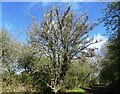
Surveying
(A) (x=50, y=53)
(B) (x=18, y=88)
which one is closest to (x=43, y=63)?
(A) (x=50, y=53)

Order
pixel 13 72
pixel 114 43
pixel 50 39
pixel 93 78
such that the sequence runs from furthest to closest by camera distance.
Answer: pixel 93 78
pixel 13 72
pixel 50 39
pixel 114 43

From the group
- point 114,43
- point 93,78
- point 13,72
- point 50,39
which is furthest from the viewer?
point 93,78

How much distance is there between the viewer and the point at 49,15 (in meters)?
15.5

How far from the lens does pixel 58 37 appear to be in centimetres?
1555

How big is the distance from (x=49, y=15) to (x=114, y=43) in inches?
196

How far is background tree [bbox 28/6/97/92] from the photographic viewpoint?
1543 cm

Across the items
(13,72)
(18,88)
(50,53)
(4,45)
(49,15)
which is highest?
(49,15)

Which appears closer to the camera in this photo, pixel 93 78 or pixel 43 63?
pixel 43 63

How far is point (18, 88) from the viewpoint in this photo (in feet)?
43.4

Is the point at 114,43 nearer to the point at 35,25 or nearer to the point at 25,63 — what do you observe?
the point at 35,25

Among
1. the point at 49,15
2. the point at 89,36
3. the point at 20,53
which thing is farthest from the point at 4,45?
the point at 89,36

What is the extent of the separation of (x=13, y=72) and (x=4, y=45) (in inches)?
88.9

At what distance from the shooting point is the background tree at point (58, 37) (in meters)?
15.4

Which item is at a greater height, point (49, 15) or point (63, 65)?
point (49, 15)
